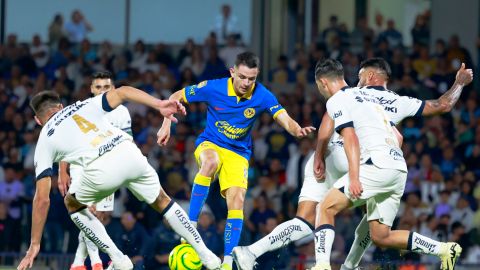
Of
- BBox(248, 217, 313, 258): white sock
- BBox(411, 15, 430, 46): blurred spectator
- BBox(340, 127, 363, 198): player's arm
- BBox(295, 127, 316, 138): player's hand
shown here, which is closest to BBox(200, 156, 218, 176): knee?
BBox(248, 217, 313, 258): white sock

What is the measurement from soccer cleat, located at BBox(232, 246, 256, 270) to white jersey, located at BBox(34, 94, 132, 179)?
1.65 metres

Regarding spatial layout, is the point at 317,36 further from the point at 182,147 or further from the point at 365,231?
the point at 365,231

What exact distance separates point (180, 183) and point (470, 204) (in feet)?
14.5

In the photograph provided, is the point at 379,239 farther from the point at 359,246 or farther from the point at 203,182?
the point at 203,182

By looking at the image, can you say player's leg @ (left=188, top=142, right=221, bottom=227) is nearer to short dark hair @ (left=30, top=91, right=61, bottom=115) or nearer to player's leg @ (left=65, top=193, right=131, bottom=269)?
player's leg @ (left=65, top=193, right=131, bottom=269)

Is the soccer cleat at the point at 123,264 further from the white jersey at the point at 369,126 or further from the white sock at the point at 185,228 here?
the white jersey at the point at 369,126

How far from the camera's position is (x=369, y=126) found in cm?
1280

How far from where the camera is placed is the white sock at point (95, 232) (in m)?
13.1

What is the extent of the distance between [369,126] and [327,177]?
1031mm

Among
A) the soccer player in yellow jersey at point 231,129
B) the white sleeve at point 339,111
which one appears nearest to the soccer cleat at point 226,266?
the soccer player in yellow jersey at point 231,129

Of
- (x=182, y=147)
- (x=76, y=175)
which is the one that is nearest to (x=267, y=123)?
(x=182, y=147)

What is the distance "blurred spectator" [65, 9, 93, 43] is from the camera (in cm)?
2584

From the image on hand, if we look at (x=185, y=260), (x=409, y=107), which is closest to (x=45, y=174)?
(x=185, y=260)

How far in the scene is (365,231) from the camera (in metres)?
13.4
